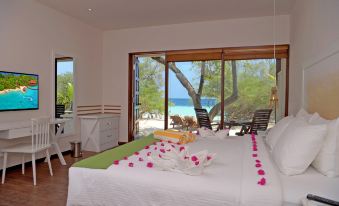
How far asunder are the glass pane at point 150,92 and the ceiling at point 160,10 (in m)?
1.29

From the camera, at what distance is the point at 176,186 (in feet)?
5.29

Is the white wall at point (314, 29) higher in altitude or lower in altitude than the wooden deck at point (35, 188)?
higher

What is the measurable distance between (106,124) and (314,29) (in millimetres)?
4089

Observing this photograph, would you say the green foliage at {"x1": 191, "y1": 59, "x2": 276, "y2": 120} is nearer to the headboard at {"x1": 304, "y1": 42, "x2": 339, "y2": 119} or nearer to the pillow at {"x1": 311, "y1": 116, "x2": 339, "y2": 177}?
the headboard at {"x1": 304, "y1": 42, "x2": 339, "y2": 119}

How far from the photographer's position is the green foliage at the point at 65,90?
468cm

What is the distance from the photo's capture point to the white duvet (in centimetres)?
149

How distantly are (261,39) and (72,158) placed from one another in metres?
4.15

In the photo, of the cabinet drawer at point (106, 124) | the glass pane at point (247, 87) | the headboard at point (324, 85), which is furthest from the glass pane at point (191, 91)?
the headboard at point (324, 85)

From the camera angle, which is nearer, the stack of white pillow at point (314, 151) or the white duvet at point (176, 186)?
the white duvet at point (176, 186)

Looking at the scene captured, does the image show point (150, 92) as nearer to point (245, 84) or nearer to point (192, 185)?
point (245, 84)

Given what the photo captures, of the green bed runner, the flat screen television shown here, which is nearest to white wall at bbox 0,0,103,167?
the flat screen television

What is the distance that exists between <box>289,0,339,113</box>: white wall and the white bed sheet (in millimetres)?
917

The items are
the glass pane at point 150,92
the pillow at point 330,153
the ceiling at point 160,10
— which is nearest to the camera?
the pillow at point 330,153

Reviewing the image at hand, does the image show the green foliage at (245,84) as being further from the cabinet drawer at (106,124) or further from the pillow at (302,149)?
the pillow at (302,149)
